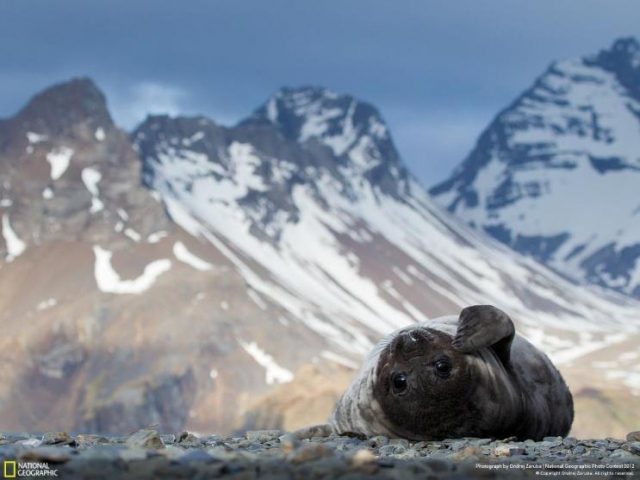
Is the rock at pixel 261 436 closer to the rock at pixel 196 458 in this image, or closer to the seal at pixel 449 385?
the seal at pixel 449 385

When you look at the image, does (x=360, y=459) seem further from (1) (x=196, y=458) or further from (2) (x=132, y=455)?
(2) (x=132, y=455)

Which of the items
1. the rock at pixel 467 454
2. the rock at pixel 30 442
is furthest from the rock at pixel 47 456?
the rock at pixel 467 454

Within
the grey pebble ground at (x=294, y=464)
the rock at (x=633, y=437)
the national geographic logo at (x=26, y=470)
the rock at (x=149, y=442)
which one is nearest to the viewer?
the national geographic logo at (x=26, y=470)

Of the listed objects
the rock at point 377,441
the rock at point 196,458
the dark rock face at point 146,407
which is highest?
the rock at point 196,458

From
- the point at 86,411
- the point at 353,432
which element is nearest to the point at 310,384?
→ the point at 86,411

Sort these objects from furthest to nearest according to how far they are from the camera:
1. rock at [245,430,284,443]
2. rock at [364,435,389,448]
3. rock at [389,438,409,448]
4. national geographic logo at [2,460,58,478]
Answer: rock at [245,430,284,443] → rock at [364,435,389,448] → rock at [389,438,409,448] → national geographic logo at [2,460,58,478]

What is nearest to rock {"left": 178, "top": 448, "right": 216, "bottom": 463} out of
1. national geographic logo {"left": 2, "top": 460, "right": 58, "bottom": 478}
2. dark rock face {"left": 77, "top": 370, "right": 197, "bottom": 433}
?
national geographic logo {"left": 2, "top": 460, "right": 58, "bottom": 478}

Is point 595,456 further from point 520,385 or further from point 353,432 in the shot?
point 353,432

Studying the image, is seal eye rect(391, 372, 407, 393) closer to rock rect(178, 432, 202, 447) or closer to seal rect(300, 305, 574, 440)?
seal rect(300, 305, 574, 440)
